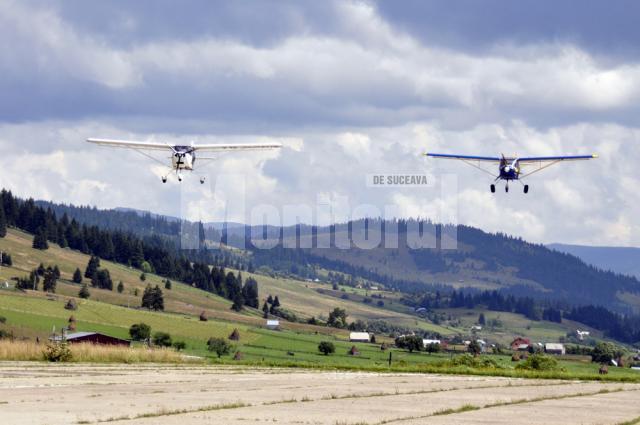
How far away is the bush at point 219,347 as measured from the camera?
167m

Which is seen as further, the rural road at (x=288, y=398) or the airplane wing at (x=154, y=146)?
the airplane wing at (x=154, y=146)

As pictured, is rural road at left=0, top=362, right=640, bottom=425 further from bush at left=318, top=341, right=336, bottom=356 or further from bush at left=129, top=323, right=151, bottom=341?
bush at left=318, top=341, right=336, bottom=356

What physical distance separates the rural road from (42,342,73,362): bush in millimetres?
4308

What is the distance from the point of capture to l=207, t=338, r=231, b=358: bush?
166625mm

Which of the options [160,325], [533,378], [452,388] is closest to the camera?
[452,388]

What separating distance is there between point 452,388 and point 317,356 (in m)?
131

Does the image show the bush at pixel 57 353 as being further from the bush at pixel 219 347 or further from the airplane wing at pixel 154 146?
the bush at pixel 219 347

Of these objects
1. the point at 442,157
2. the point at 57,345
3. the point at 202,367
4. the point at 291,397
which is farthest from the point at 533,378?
the point at 442,157

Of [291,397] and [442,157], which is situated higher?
[442,157]

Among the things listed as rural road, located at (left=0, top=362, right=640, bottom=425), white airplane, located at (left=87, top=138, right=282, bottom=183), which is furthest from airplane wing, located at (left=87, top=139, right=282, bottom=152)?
rural road, located at (left=0, top=362, right=640, bottom=425)

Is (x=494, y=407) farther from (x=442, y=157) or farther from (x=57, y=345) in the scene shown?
(x=442, y=157)

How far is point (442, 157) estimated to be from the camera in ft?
363

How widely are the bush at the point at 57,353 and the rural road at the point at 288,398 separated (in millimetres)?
4308

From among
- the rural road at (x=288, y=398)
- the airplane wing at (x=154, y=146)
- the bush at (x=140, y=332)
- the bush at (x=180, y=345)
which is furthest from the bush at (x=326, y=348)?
the rural road at (x=288, y=398)
